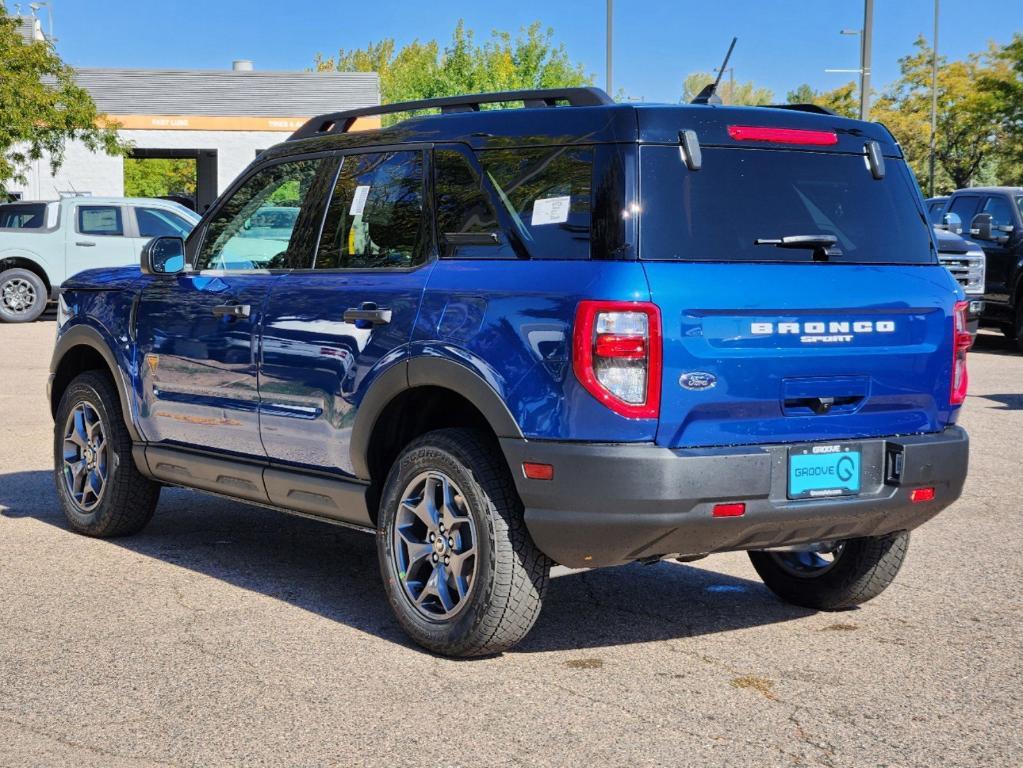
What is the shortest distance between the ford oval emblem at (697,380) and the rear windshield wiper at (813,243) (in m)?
0.56

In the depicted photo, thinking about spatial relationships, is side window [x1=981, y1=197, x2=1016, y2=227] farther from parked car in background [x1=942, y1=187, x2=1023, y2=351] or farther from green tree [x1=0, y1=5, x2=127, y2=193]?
green tree [x1=0, y1=5, x2=127, y2=193]

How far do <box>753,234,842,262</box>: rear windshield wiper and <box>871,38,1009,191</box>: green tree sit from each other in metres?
44.5

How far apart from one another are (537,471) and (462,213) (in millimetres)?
1099

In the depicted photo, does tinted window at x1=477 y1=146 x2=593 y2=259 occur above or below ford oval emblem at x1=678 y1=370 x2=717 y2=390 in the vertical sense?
above

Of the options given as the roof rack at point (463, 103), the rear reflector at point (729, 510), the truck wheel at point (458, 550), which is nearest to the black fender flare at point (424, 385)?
the truck wheel at point (458, 550)

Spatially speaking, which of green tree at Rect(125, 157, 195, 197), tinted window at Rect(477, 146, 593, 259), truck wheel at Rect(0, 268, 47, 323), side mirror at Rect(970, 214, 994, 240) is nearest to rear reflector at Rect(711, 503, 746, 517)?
tinted window at Rect(477, 146, 593, 259)

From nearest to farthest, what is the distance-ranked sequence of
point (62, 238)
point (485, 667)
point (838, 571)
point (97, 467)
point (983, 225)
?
point (485, 667) < point (838, 571) < point (97, 467) < point (983, 225) < point (62, 238)

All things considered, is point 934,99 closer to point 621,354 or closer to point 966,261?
point 966,261

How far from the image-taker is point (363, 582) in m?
6.49

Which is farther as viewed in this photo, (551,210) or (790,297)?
(551,210)

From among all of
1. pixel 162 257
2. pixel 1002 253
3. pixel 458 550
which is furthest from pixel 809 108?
pixel 1002 253

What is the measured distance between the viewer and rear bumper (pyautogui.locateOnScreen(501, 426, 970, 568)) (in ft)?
15.3

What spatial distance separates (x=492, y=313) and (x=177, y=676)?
1.60m

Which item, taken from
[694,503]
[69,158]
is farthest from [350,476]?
[69,158]
